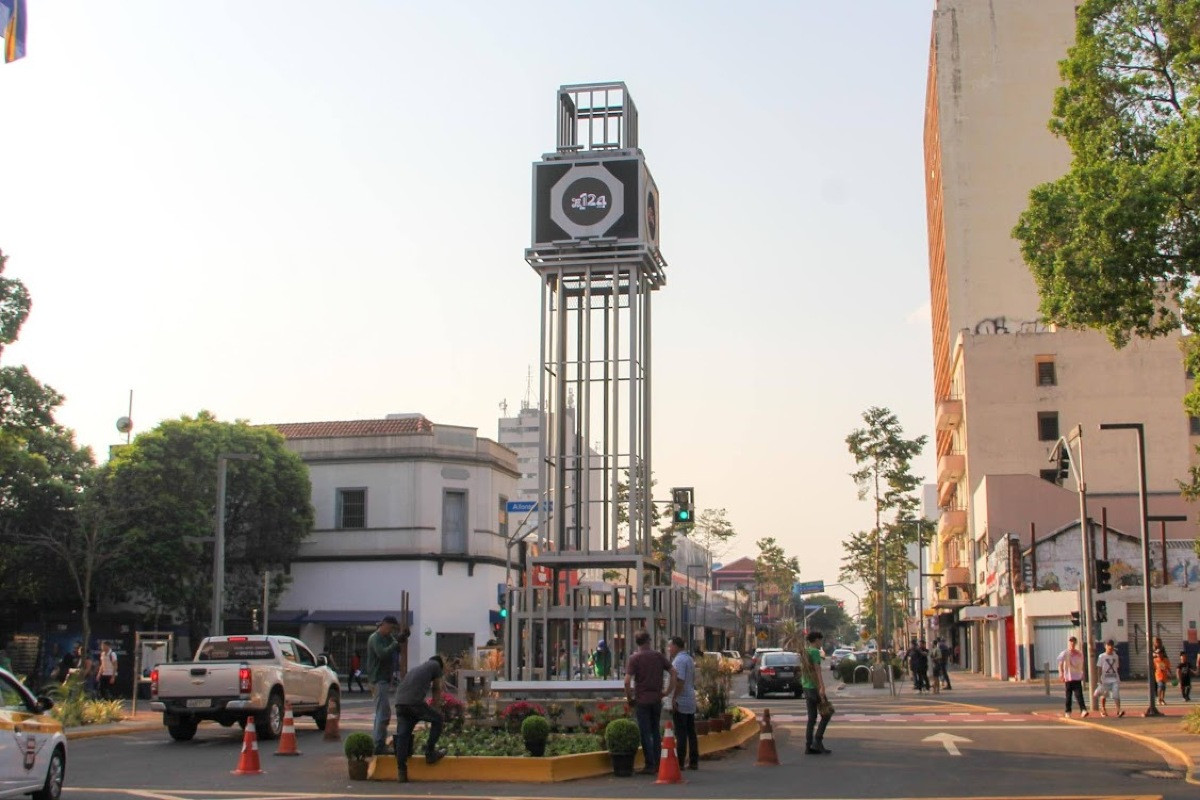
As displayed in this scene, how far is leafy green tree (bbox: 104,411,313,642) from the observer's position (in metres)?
44.4

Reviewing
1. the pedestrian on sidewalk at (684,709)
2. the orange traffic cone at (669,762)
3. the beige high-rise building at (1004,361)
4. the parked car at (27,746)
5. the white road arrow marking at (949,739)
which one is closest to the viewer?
the parked car at (27,746)

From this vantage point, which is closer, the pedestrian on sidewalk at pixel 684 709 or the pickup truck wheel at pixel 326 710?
the pedestrian on sidewalk at pixel 684 709

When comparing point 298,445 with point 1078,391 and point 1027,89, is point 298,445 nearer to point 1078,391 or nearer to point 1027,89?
point 1078,391

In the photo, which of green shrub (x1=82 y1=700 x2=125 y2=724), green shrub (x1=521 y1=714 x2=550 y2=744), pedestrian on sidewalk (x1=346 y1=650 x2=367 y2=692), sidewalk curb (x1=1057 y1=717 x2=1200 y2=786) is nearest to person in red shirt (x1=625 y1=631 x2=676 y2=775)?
green shrub (x1=521 y1=714 x2=550 y2=744)

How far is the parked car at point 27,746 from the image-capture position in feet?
40.3

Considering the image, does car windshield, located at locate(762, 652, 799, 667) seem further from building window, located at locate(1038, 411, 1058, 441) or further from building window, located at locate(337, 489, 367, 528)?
building window, located at locate(1038, 411, 1058, 441)

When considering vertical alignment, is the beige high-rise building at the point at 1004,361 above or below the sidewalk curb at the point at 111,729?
above

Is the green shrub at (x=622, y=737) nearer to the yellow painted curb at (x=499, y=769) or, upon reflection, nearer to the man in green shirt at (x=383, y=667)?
the yellow painted curb at (x=499, y=769)

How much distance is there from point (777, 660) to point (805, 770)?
24891mm

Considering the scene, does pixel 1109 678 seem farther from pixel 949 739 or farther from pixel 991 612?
pixel 991 612

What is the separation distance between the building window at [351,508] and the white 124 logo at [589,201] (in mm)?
30116

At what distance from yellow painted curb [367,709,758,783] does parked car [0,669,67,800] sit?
3.72 metres

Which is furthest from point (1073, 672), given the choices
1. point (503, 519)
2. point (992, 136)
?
point (992, 136)

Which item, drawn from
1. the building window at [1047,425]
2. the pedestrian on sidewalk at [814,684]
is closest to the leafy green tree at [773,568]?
the building window at [1047,425]
